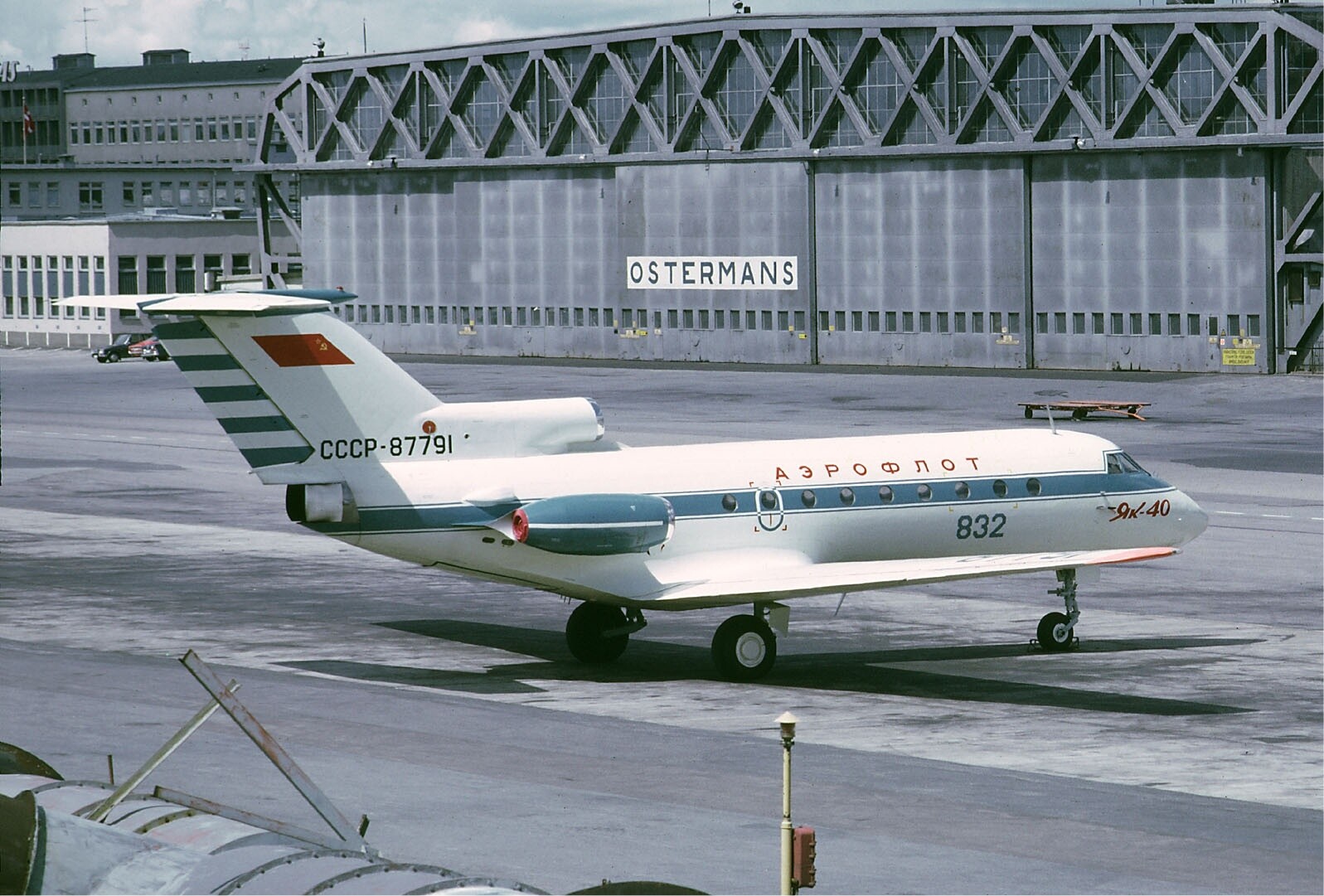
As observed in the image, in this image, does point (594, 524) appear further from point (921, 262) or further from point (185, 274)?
point (185, 274)

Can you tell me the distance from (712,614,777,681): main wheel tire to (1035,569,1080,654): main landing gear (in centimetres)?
488

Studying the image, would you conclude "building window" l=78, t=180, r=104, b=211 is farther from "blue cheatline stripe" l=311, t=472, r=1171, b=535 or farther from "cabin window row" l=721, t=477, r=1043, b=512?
"cabin window row" l=721, t=477, r=1043, b=512

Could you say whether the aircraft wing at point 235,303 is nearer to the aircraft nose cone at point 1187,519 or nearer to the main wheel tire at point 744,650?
the main wheel tire at point 744,650

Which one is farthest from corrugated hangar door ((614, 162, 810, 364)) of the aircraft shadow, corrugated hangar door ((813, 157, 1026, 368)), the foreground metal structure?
the foreground metal structure

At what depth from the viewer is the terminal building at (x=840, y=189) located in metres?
82.1

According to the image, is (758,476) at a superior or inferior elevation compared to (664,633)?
superior

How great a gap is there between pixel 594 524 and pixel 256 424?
4.73 metres

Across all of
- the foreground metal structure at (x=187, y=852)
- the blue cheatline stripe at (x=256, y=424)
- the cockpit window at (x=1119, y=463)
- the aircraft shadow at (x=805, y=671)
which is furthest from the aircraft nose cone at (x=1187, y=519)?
the foreground metal structure at (x=187, y=852)

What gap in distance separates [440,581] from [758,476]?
10.8 metres

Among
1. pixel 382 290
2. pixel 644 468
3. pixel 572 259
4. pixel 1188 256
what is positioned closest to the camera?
pixel 644 468

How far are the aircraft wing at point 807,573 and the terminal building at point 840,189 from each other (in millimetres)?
56840

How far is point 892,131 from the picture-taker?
3634 inches

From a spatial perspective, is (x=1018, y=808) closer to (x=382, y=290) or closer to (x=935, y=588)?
(x=935, y=588)

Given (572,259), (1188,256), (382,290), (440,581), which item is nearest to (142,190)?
(382,290)
